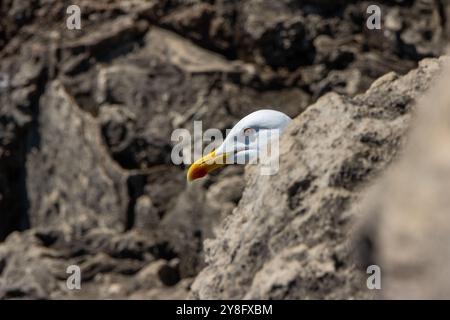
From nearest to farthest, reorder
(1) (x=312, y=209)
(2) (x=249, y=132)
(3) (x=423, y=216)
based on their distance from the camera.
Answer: (3) (x=423, y=216), (1) (x=312, y=209), (2) (x=249, y=132)

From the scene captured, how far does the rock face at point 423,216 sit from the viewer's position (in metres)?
2.84

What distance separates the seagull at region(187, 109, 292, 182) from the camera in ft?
20.2

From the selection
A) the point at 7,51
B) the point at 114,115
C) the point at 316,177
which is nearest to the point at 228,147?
the point at 316,177

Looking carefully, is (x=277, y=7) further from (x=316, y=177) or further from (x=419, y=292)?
(x=419, y=292)

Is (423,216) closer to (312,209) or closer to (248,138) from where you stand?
(312,209)

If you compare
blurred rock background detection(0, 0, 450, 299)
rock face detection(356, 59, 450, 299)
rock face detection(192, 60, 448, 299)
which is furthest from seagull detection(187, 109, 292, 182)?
rock face detection(356, 59, 450, 299)

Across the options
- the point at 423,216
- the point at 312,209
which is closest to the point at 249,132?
the point at 312,209

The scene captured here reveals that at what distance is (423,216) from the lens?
2.86 metres

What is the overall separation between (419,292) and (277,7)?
25.8ft

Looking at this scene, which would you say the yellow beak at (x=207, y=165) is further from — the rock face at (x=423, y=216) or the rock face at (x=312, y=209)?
the rock face at (x=423, y=216)

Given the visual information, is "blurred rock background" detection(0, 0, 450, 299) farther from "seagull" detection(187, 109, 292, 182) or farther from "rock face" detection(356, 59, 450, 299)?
"rock face" detection(356, 59, 450, 299)

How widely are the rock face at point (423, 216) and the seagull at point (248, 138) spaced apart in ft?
9.84

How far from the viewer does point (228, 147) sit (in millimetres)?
6551

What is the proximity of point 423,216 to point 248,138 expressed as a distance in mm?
3486
